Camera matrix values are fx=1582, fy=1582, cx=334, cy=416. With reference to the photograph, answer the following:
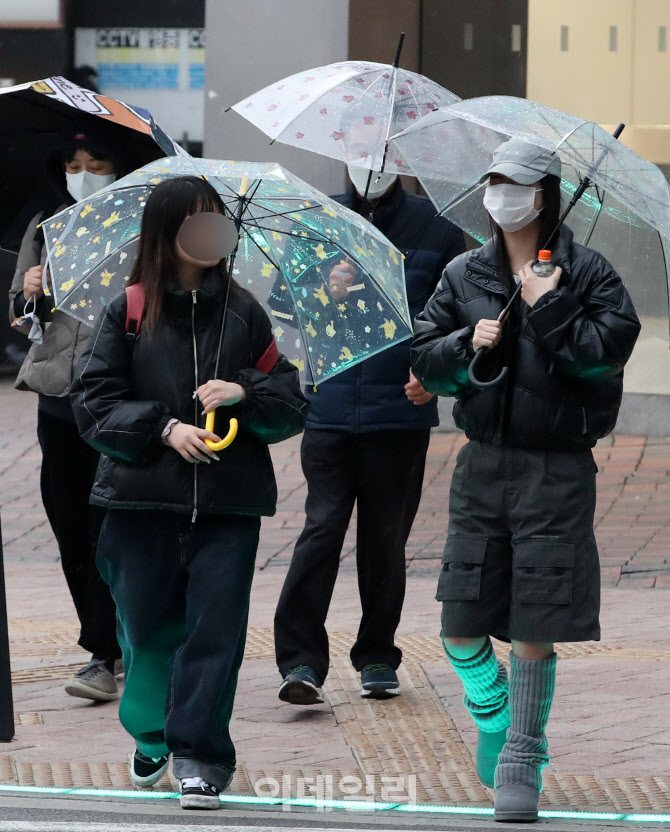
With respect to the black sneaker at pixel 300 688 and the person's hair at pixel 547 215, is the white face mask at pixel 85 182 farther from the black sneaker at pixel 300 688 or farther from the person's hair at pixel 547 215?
the black sneaker at pixel 300 688

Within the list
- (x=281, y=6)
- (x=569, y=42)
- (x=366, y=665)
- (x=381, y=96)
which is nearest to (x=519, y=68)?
(x=569, y=42)

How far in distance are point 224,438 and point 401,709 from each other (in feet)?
5.05

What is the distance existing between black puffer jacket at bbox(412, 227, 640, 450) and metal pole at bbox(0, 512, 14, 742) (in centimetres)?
148

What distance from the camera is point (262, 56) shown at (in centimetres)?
1160

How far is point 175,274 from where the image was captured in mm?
4508

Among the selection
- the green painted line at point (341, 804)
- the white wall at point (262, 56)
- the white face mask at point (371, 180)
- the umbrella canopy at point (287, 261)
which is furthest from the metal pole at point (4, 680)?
the white wall at point (262, 56)

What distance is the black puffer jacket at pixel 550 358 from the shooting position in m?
4.23

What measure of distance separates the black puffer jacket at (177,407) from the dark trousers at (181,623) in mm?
107

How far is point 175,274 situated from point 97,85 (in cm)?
1120

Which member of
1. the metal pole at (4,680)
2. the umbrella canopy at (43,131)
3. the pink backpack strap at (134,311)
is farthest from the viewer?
the umbrella canopy at (43,131)

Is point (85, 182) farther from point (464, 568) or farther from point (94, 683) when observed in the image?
point (464, 568)

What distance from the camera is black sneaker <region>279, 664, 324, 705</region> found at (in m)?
5.37

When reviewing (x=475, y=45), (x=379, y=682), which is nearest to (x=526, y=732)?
(x=379, y=682)

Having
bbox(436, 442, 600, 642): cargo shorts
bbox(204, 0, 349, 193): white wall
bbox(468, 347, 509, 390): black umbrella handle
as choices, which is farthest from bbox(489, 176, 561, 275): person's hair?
bbox(204, 0, 349, 193): white wall
